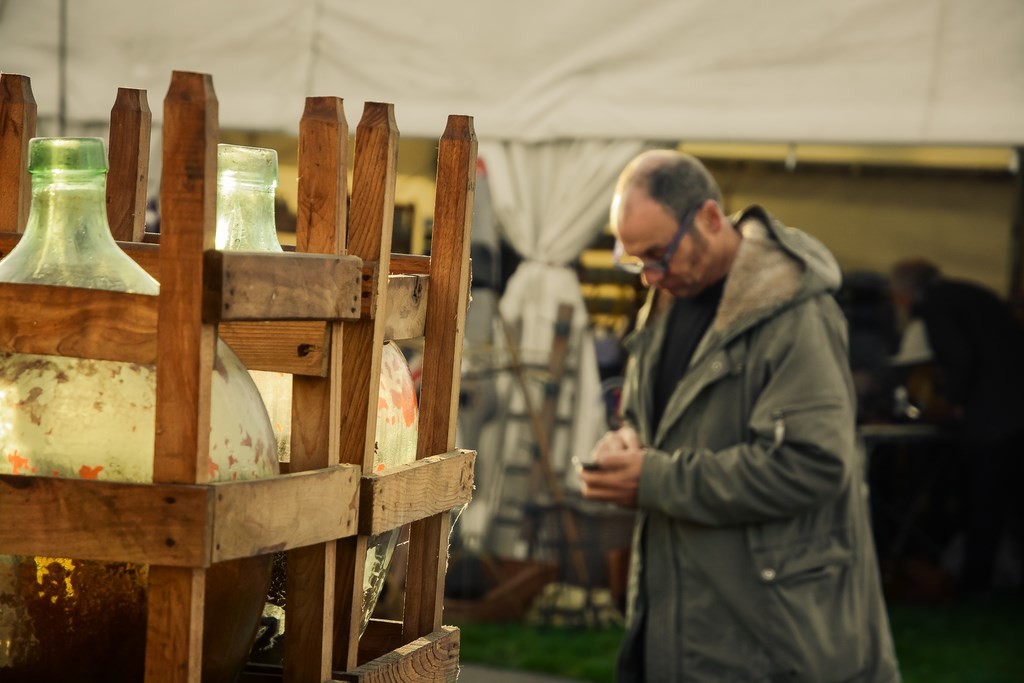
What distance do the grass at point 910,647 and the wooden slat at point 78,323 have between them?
4.93 meters

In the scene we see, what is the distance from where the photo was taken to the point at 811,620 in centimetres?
303

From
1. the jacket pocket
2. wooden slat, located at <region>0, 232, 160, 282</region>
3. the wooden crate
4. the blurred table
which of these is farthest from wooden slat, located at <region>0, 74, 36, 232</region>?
the blurred table

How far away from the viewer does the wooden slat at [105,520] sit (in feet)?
2.68

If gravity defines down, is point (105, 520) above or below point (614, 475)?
above

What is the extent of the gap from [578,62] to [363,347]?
15.9 feet

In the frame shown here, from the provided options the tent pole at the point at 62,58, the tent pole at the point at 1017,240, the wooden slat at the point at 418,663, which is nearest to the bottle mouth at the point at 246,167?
the wooden slat at the point at 418,663

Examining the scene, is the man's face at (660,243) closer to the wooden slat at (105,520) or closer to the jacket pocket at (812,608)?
the jacket pocket at (812,608)

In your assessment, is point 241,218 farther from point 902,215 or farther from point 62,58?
point 902,215

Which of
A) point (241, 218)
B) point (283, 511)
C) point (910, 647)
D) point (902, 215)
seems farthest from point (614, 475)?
point (902, 215)

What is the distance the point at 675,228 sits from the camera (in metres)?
3.29

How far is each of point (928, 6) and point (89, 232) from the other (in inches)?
192

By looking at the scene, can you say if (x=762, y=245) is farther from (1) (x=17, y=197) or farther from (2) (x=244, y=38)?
(2) (x=244, y=38)

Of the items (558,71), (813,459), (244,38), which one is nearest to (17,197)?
(813,459)

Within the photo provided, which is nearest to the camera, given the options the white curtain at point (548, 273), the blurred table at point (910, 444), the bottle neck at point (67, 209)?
the bottle neck at point (67, 209)
